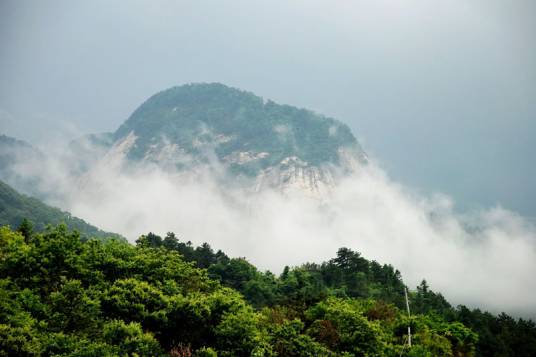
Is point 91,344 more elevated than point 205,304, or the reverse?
point 205,304

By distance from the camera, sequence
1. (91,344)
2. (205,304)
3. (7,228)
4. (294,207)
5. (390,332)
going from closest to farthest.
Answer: (91,344) → (205,304) → (390,332) → (7,228) → (294,207)

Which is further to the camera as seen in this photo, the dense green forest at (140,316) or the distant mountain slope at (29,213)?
the distant mountain slope at (29,213)

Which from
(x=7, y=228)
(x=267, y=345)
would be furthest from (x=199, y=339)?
(x=7, y=228)

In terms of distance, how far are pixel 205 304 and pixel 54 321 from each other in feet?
21.8

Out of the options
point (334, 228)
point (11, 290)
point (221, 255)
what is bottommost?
point (11, 290)

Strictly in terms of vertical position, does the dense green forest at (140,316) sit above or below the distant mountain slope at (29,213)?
below

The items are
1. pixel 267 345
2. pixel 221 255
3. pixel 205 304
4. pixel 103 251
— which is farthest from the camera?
pixel 221 255

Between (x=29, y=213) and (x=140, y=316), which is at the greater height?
(x=29, y=213)

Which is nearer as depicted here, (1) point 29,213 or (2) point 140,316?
(2) point 140,316

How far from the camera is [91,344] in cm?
1677

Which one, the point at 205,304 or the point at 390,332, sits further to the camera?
the point at 390,332

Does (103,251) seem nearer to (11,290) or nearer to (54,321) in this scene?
(11,290)

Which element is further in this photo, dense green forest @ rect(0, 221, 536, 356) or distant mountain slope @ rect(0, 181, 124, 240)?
distant mountain slope @ rect(0, 181, 124, 240)

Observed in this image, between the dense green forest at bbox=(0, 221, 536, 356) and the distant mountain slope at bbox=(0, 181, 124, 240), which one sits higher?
the distant mountain slope at bbox=(0, 181, 124, 240)
